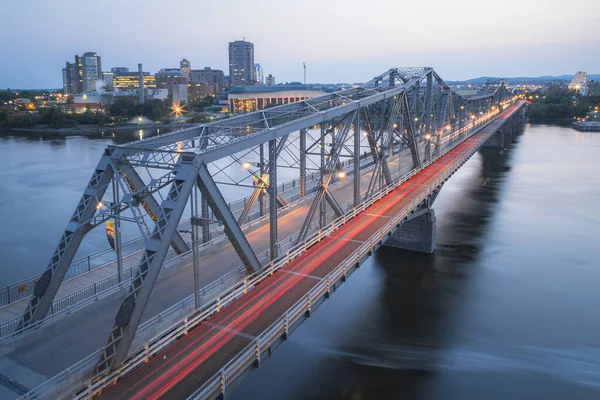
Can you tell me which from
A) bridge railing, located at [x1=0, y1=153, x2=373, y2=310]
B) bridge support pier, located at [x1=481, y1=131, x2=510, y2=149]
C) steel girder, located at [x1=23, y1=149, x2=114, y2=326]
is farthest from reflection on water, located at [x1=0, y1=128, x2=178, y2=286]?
bridge support pier, located at [x1=481, y1=131, x2=510, y2=149]

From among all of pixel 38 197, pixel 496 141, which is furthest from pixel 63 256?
pixel 496 141

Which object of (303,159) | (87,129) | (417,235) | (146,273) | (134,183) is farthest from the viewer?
(87,129)

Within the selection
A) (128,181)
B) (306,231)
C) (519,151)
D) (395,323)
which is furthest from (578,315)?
(519,151)

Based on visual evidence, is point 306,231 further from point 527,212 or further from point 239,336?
point 527,212

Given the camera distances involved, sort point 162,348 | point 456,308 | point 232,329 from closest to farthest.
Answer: point 162,348 < point 232,329 < point 456,308

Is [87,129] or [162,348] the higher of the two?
[87,129]

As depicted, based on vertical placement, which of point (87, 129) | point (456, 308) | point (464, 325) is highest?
point (87, 129)

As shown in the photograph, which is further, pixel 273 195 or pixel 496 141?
pixel 496 141

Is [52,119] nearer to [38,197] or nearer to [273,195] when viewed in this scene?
[38,197]
